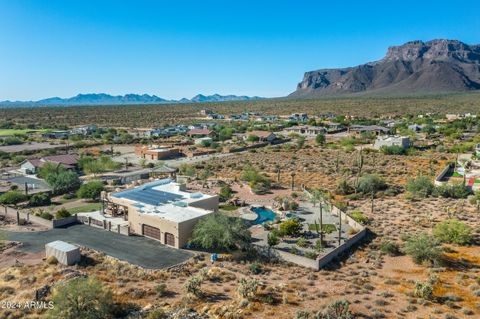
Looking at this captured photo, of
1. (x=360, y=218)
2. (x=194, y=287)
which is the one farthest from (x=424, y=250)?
(x=194, y=287)

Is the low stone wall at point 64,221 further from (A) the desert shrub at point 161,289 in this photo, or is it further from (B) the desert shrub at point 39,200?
(A) the desert shrub at point 161,289

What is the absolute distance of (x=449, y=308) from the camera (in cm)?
2255

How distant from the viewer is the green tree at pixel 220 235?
101ft

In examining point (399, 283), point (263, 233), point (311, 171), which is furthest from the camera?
point (311, 171)

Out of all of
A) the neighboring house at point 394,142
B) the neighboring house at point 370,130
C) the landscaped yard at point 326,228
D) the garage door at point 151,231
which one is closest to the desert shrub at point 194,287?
the garage door at point 151,231

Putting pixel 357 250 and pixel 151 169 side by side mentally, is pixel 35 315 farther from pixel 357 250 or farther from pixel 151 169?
pixel 151 169

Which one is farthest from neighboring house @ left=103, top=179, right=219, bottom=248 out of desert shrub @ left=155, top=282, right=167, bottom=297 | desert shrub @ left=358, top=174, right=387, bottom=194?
desert shrub @ left=358, top=174, right=387, bottom=194

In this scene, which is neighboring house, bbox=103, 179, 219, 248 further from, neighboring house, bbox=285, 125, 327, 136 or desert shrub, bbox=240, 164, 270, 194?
neighboring house, bbox=285, 125, 327, 136

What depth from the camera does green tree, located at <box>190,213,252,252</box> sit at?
30891mm

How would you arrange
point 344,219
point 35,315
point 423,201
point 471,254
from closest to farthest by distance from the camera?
point 35,315 → point 471,254 → point 344,219 → point 423,201

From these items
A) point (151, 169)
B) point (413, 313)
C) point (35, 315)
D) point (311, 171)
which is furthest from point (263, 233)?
point (151, 169)

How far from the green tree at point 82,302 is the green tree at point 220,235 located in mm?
10046

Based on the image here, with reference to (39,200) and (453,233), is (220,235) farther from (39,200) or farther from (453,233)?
(39,200)

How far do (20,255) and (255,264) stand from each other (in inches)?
673
